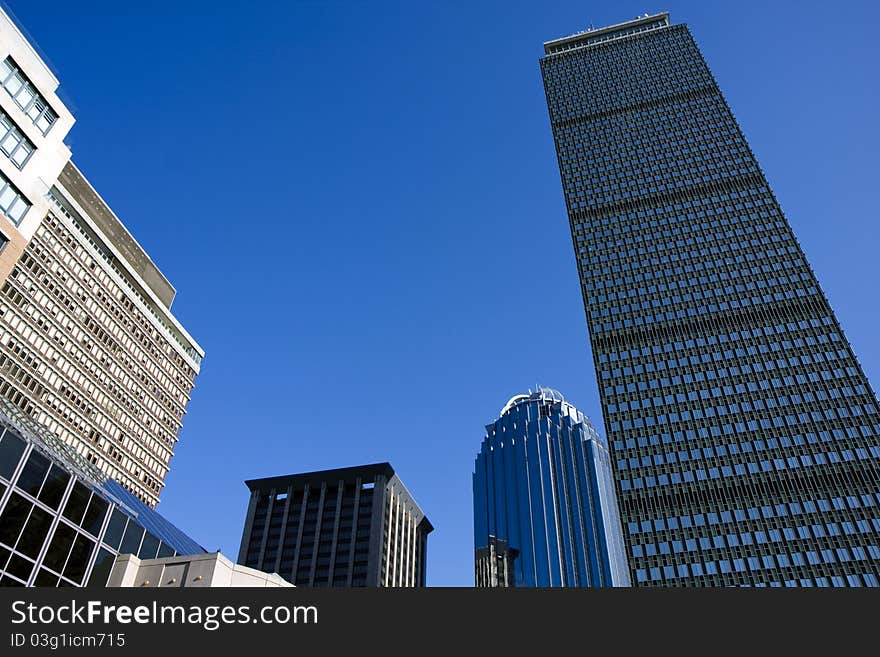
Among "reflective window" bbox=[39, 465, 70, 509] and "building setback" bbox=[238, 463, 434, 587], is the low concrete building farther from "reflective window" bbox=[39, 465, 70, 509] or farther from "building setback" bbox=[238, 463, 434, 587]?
"building setback" bbox=[238, 463, 434, 587]

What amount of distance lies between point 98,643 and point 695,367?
361 ft

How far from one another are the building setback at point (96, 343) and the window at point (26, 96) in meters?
35.3

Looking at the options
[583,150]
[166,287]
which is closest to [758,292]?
[583,150]

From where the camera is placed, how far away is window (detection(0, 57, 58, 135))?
138 ft

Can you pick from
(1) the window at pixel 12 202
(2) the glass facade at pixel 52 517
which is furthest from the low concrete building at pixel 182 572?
(1) the window at pixel 12 202

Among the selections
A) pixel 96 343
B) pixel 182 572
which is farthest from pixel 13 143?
pixel 96 343

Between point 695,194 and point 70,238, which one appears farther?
point 695,194

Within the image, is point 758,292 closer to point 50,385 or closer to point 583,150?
point 583,150

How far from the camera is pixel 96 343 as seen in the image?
110750 mm

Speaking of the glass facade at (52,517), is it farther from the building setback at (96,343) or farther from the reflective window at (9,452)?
the building setback at (96,343)

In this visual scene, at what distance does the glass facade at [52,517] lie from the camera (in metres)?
32.8

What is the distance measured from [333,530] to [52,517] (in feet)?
496

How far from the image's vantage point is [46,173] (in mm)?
44844

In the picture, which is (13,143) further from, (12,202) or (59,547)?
(59,547)
